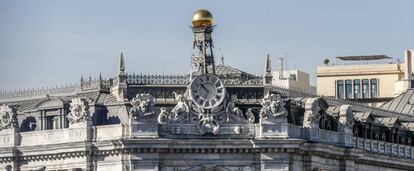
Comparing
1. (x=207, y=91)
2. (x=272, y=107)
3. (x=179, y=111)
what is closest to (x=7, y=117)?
(x=179, y=111)

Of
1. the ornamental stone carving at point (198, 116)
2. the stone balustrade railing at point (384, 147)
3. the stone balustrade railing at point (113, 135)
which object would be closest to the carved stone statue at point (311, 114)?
the stone balustrade railing at point (113, 135)

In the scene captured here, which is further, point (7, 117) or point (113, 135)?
point (7, 117)

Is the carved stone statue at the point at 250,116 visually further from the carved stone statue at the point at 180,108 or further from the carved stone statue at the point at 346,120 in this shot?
the carved stone statue at the point at 346,120

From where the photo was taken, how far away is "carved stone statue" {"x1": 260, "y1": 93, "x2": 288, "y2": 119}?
6117 inches

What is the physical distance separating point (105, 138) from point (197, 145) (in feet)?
22.3

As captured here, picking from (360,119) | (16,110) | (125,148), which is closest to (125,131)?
(125,148)

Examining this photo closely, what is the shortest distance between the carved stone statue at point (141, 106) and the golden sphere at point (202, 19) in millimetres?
11374

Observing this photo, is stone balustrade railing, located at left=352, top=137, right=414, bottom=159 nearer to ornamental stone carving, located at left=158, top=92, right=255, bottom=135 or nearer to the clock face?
ornamental stone carving, located at left=158, top=92, right=255, bottom=135

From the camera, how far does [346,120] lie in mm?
166000

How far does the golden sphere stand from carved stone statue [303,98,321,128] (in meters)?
9.88

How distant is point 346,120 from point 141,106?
21159mm

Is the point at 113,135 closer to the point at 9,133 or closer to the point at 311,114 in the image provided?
the point at 9,133

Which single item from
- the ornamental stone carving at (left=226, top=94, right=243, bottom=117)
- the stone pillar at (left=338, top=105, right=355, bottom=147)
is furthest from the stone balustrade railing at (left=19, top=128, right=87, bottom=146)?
the stone pillar at (left=338, top=105, right=355, bottom=147)

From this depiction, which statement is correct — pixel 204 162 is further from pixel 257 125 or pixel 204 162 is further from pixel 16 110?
pixel 16 110
